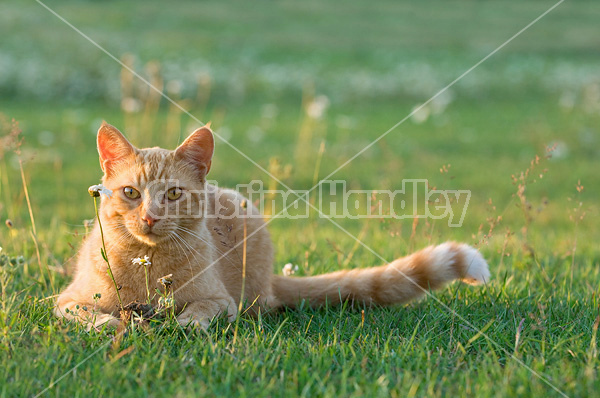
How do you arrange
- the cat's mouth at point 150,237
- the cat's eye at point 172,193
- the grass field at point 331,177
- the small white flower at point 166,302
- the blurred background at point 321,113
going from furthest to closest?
the blurred background at point 321,113
the cat's eye at point 172,193
the cat's mouth at point 150,237
the small white flower at point 166,302
the grass field at point 331,177

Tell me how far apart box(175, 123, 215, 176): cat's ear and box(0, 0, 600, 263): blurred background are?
613 mm

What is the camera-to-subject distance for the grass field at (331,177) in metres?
2.31

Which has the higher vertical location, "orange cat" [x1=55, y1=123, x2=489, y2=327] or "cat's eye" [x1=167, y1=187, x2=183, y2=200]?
"cat's eye" [x1=167, y1=187, x2=183, y2=200]

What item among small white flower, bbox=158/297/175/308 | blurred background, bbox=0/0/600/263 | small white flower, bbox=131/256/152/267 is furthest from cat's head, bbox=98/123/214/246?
blurred background, bbox=0/0/600/263

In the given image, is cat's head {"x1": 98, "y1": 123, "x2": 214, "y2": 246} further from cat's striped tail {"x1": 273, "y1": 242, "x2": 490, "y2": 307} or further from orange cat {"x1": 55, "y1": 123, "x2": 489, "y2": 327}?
cat's striped tail {"x1": 273, "y1": 242, "x2": 490, "y2": 307}

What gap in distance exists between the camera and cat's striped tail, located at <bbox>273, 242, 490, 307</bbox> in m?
3.03

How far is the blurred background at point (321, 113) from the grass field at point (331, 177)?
2.4 inches

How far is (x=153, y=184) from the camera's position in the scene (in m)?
2.76

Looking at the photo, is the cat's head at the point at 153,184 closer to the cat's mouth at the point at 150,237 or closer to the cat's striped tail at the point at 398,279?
the cat's mouth at the point at 150,237

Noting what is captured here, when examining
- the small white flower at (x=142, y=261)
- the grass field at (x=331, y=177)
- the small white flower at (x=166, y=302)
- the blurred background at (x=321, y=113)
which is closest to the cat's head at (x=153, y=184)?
the small white flower at (x=142, y=261)

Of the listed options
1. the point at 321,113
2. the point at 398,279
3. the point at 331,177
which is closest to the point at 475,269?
the point at 398,279

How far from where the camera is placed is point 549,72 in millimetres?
17141

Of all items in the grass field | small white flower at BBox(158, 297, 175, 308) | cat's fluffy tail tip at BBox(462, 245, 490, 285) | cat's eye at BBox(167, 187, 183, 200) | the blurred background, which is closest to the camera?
the grass field

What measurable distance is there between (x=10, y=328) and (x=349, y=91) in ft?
39.9
